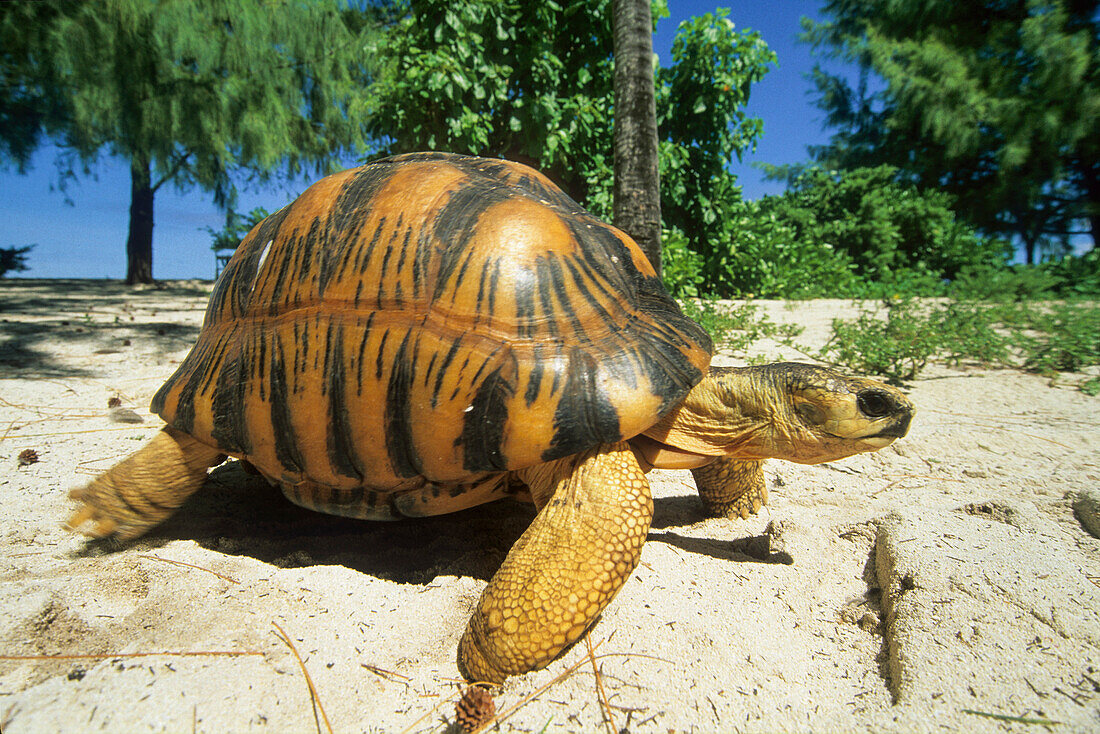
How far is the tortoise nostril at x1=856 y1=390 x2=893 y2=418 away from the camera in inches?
70.4

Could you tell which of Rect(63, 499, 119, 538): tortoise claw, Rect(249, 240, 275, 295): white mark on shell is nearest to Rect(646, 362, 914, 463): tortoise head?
Rect(249, 240, 275, 295): white mark on shell

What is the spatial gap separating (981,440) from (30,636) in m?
3.96

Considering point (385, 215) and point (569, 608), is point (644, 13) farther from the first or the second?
point (569, 608)


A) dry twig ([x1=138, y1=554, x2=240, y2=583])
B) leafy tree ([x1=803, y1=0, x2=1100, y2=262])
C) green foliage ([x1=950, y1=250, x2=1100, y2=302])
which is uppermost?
leafy tree ([x1=803, y1=0, x2=1100, y2=262])

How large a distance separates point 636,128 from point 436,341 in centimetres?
339

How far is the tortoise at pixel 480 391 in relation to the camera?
5.02ft

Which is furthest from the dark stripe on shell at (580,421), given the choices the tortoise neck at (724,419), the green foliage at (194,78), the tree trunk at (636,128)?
the green foliage at (194,78)

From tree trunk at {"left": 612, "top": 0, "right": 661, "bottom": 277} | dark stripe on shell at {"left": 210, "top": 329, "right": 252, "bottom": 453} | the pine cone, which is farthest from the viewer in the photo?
tree trunk at {"left": 612, "top": 0, "right": 661, "bottom": 277}

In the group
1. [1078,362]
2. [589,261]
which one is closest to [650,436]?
[589,261]

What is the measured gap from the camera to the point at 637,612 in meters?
1.65

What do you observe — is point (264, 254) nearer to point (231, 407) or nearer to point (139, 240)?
point (231, 407)

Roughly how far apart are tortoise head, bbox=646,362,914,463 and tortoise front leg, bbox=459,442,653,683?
405 millimetres

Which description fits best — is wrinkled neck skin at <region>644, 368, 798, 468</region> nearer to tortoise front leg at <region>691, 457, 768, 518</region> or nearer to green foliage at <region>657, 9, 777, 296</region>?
tortoise front leg at <region>691, 457, 768, 518</region>

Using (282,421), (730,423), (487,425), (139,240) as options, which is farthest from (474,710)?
(139,240)
